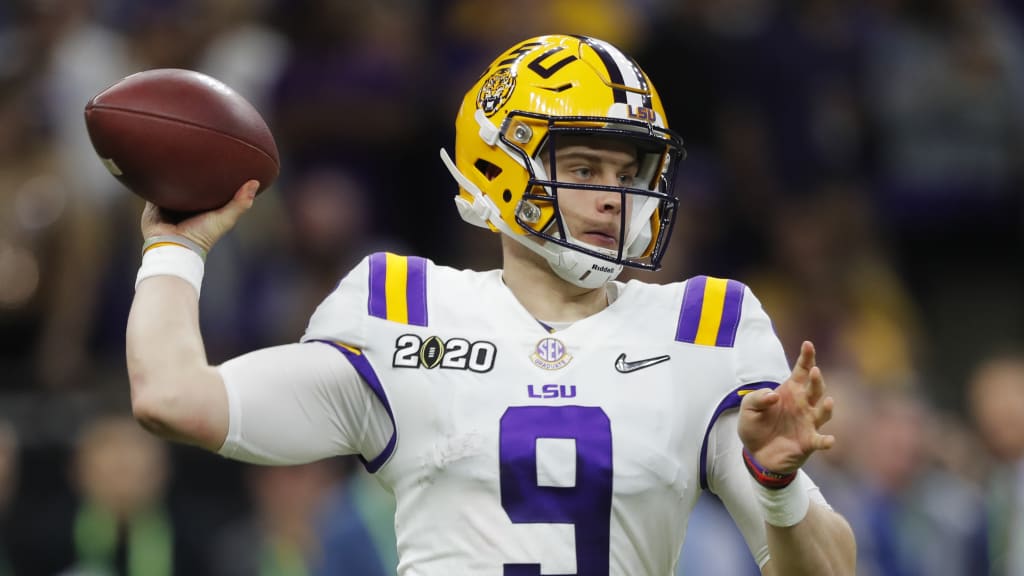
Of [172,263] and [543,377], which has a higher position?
[172,263]

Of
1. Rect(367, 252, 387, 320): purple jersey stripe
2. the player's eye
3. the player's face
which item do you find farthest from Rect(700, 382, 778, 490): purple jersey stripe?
Rect(367, 252, 387, 320): purple jersey stripe

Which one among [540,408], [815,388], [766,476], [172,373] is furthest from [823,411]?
[172,373]

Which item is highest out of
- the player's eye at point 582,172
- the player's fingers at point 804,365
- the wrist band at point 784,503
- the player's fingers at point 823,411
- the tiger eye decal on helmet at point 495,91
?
the tiger eye decal on helmet at point 495,91

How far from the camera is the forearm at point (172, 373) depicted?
294cm

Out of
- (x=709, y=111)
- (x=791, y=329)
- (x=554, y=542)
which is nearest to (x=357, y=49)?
(x=709, y=111)

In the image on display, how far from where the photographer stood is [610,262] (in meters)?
3.27

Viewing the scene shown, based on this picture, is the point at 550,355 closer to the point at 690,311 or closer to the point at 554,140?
the point at 690,311

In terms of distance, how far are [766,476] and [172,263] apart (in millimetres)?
1174

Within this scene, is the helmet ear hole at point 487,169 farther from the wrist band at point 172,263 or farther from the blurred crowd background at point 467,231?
the blurred crowd background at point 467,231

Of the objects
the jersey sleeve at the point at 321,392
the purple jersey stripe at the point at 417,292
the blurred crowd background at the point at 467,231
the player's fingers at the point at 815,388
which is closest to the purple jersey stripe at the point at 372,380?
the jersey sleeve at the point at 321,392

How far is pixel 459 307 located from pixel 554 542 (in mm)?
519

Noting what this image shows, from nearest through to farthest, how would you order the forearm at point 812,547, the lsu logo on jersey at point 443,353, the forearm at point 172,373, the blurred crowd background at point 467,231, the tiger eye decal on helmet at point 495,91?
1. the forearm at point 172,373
2. the forearm at point 812,547
3. the lsu logo on jersey at point 443,353
4. the tiger eye decal on helmet at point 495,91
5. the blurred crowd background at point 467,231

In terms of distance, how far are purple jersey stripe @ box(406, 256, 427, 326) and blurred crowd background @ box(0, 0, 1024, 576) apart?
9.11 feet

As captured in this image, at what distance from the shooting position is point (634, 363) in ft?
10.5
